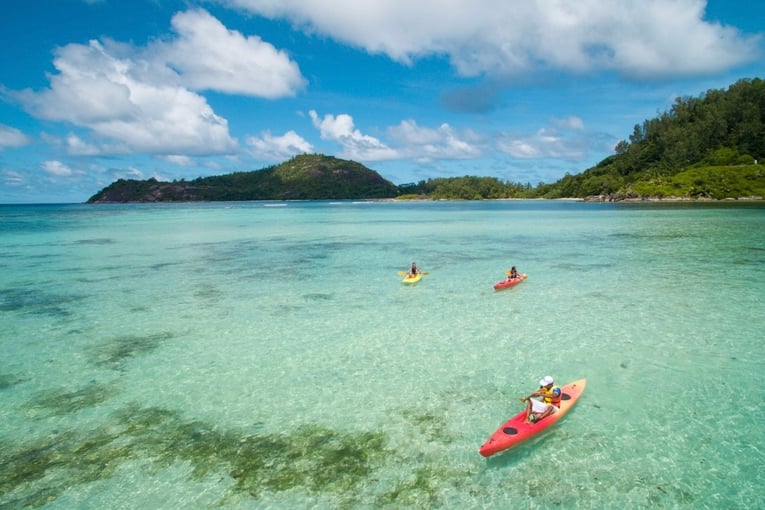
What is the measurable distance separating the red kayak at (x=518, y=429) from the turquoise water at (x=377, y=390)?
323 millimetres

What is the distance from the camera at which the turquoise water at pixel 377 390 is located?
10.1 metres

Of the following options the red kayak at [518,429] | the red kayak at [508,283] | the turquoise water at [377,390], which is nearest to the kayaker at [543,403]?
the red kayak at [518,429]

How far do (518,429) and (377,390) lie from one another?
5.01 meters

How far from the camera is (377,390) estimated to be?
48.8 feet

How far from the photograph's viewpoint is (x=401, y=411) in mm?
13430

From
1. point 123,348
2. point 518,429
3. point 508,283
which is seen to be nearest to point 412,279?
point 508,283

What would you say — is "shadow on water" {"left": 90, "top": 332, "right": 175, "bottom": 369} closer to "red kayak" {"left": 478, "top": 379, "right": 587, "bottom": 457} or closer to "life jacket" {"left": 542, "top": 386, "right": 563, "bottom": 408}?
"red kayak" {"left": 478, "top": 379, "right": 587, "bottom": 457}

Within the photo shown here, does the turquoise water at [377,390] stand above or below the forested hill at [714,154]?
below

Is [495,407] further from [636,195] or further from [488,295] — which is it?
[636,195]

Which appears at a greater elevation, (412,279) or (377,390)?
(412,279)

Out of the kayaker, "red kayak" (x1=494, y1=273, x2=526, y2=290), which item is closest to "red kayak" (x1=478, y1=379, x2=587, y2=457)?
the kayaker

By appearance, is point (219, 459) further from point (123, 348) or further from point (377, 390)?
point (123, 348)

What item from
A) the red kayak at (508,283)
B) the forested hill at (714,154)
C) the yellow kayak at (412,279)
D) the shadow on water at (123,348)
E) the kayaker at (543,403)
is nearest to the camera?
the kayaker at (543,403)

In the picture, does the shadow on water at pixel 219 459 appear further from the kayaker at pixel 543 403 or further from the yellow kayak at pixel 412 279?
the yellow kayak at pixel 412 279
